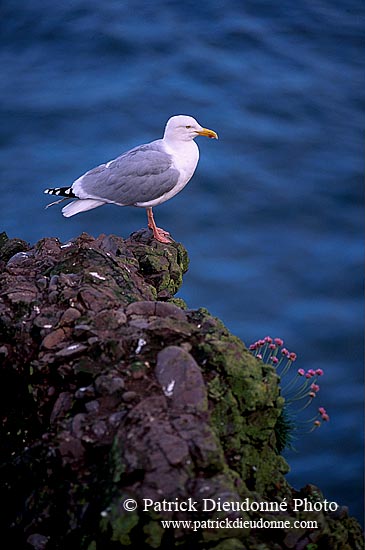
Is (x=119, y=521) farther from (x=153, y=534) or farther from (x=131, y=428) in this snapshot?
(x=131, y=428)

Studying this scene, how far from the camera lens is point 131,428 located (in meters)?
3.24

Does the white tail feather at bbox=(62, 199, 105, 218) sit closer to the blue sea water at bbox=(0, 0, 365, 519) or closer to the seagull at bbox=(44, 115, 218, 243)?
the seagull at bbox=(44, 115, 218, 243)

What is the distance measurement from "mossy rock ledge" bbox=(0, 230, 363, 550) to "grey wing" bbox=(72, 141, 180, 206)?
1.64 metres

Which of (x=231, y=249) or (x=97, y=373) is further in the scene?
(x=231, y=249)

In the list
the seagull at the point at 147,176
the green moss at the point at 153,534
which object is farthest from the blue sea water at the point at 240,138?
the green moss at the point at 153,534

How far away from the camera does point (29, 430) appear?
3.88 metres

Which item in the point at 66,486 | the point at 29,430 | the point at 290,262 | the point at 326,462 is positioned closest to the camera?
the point at 66,486

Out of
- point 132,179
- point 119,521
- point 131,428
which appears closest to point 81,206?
point 132,179

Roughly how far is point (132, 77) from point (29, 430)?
725 centimetres

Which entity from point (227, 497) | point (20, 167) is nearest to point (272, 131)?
point (20, 167)

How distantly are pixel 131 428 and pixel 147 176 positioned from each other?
2.94m

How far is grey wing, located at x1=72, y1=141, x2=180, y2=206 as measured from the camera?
19.3 ft

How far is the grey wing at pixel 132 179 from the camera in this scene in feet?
19.3

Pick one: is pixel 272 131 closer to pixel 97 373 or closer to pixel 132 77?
pixel 132 77
